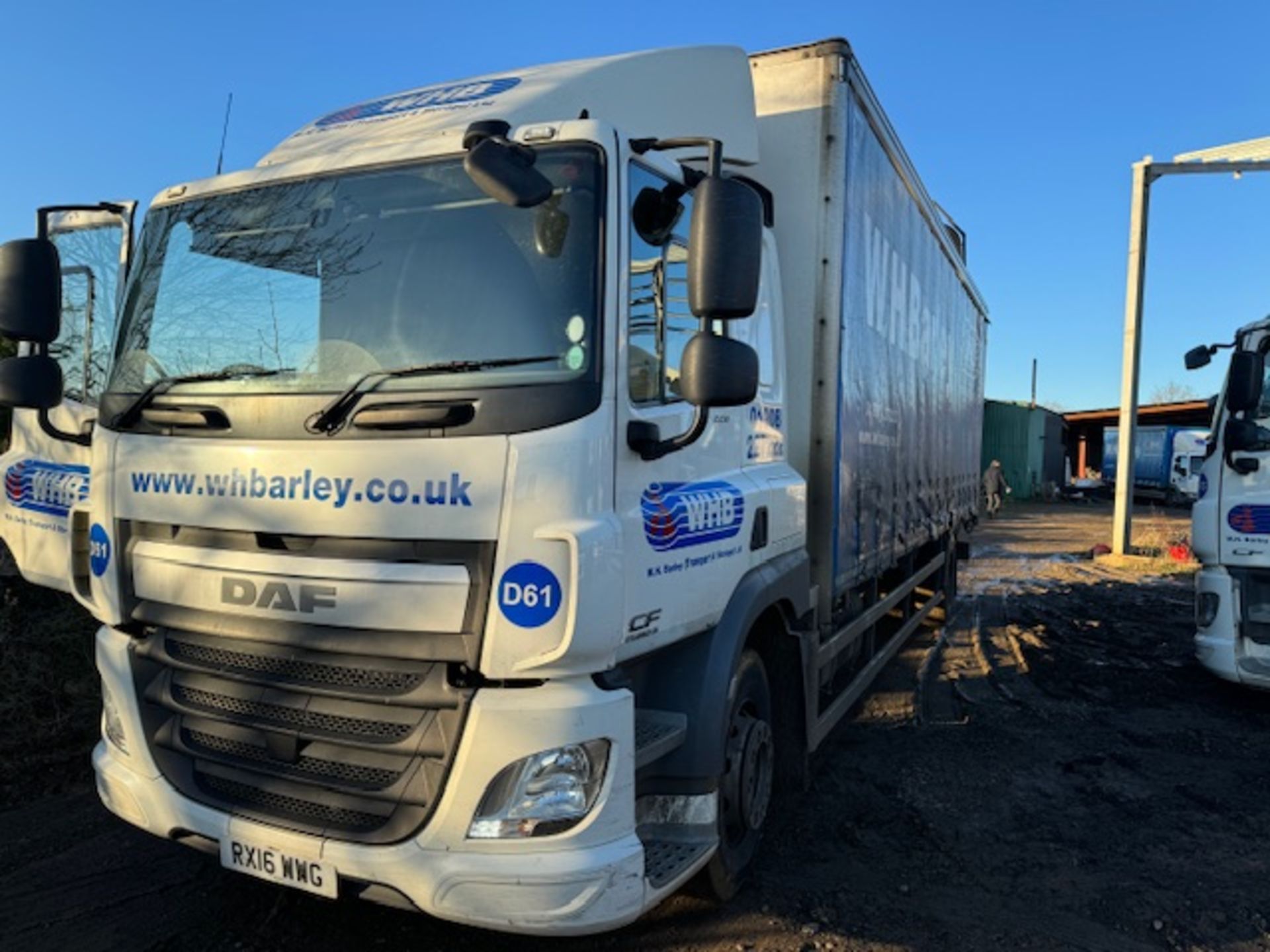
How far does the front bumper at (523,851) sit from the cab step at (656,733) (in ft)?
0.55

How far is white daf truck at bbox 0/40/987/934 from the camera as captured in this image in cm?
239

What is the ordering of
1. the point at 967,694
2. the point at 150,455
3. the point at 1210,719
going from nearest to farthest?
the point at 150,455
the point at 1210,719
the point at 967,694

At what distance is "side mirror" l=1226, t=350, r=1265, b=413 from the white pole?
35.9ft

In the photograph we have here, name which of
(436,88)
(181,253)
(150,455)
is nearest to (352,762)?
(150,455)

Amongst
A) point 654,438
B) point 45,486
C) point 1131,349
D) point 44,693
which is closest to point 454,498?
point 654,438

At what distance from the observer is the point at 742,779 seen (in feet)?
10.9

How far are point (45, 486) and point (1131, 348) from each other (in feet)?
55.5

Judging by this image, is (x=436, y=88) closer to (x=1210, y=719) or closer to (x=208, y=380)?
(x=208, y=380)

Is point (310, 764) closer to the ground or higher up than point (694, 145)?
closer to the ground

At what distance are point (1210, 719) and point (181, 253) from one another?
688cm

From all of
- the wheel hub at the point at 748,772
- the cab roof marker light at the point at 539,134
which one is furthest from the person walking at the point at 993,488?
the cab roof marker light at the point at 539,134

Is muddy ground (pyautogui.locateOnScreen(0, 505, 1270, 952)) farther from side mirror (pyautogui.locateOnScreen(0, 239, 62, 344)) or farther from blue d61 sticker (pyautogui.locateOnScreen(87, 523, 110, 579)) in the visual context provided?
side mirror (pyautogui.locateOnScreen(0, 239, 62, 344))

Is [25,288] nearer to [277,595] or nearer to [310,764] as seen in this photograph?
[277,595]

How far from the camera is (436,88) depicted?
363 centimetres
